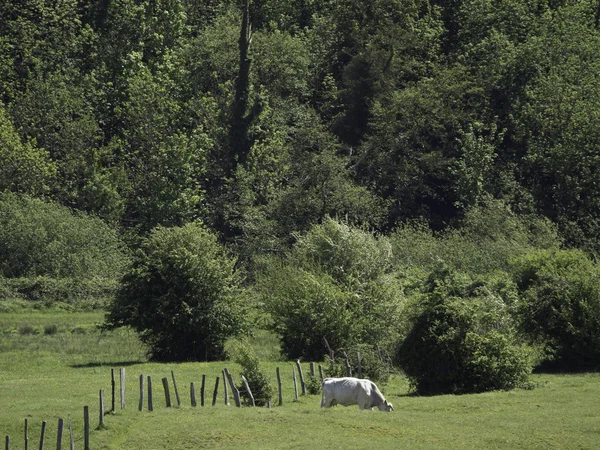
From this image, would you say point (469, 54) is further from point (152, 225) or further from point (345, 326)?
point (345, 326)

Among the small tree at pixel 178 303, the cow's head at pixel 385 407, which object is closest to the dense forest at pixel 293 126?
the small tree at pixel 178 303

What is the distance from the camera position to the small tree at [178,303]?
65312 mm

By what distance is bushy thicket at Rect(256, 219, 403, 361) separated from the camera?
6525 centimetres

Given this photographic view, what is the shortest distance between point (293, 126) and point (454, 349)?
60441 mm

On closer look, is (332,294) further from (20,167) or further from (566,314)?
(20,167)

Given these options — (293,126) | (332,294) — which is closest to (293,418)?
(332,294)

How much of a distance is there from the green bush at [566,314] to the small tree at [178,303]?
52.0ft

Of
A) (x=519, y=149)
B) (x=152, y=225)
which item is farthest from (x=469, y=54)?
(x=152, y=225)

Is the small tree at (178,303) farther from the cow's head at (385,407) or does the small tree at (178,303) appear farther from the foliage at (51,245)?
the foliage at (51,245)

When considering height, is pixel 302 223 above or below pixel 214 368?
above

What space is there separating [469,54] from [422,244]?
98.1 ft

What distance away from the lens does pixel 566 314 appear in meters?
65.7

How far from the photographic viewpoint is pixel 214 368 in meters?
59.9

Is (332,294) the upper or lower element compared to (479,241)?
lower
